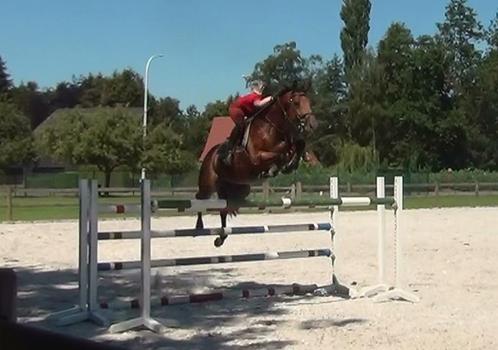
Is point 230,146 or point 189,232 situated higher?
point 230,146

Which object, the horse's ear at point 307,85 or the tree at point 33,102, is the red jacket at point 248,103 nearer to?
the horse's ear at point 307,85

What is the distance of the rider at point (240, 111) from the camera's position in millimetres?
8078

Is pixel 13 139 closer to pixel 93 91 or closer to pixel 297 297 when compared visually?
pixel 93 91

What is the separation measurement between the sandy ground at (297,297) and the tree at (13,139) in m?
46.1

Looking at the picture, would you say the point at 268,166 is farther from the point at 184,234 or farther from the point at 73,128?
the point at 73,128

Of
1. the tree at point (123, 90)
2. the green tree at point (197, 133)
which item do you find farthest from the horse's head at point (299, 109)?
the tree at point (123, 90)

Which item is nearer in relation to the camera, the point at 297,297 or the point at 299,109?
the point at 299,109

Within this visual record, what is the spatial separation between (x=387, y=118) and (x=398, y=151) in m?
3.32

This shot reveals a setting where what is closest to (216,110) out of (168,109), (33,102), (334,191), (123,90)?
(168,109)

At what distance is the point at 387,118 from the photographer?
7800cm

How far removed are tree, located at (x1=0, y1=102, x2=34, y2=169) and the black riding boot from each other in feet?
193

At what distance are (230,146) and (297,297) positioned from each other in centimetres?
298

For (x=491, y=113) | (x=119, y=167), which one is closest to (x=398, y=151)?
(x=491, y=113)

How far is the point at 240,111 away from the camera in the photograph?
827 centimetres
